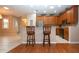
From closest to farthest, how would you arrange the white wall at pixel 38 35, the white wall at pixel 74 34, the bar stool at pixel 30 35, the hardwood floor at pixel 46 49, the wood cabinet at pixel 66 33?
the hardwood floor at pixel 46 49 → the bar stool at pixel 30 35 → the white wall at pixel 38 35 → the white wall at pixel 74 34 → the wood cabinet at pixel 66 33

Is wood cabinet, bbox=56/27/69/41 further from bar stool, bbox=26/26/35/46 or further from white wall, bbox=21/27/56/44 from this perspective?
bar stool, bbox=26/26/35/46

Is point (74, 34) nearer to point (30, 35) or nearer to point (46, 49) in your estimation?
point (30, 35)

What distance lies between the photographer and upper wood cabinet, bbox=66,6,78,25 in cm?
847

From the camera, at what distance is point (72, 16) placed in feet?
28.7

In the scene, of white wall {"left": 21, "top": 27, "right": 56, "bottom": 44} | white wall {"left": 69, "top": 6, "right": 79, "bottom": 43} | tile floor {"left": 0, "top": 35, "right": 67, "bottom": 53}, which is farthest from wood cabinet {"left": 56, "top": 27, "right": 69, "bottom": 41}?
white wall {"left": 21, "top": 27, "right": 56, "bottom": 44}

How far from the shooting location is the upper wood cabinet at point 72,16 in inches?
333

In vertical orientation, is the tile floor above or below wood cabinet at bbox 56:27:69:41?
below

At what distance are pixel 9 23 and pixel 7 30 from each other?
97 cm

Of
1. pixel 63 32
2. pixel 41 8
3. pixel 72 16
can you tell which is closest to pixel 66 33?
pixel 63 32

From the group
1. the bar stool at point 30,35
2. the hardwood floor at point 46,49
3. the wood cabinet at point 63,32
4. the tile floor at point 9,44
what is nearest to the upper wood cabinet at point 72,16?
the wood cabinet at point 63,32

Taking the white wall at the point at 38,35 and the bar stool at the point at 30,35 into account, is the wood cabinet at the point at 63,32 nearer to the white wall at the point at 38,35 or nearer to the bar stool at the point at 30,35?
the white wall at the point at 38,35
